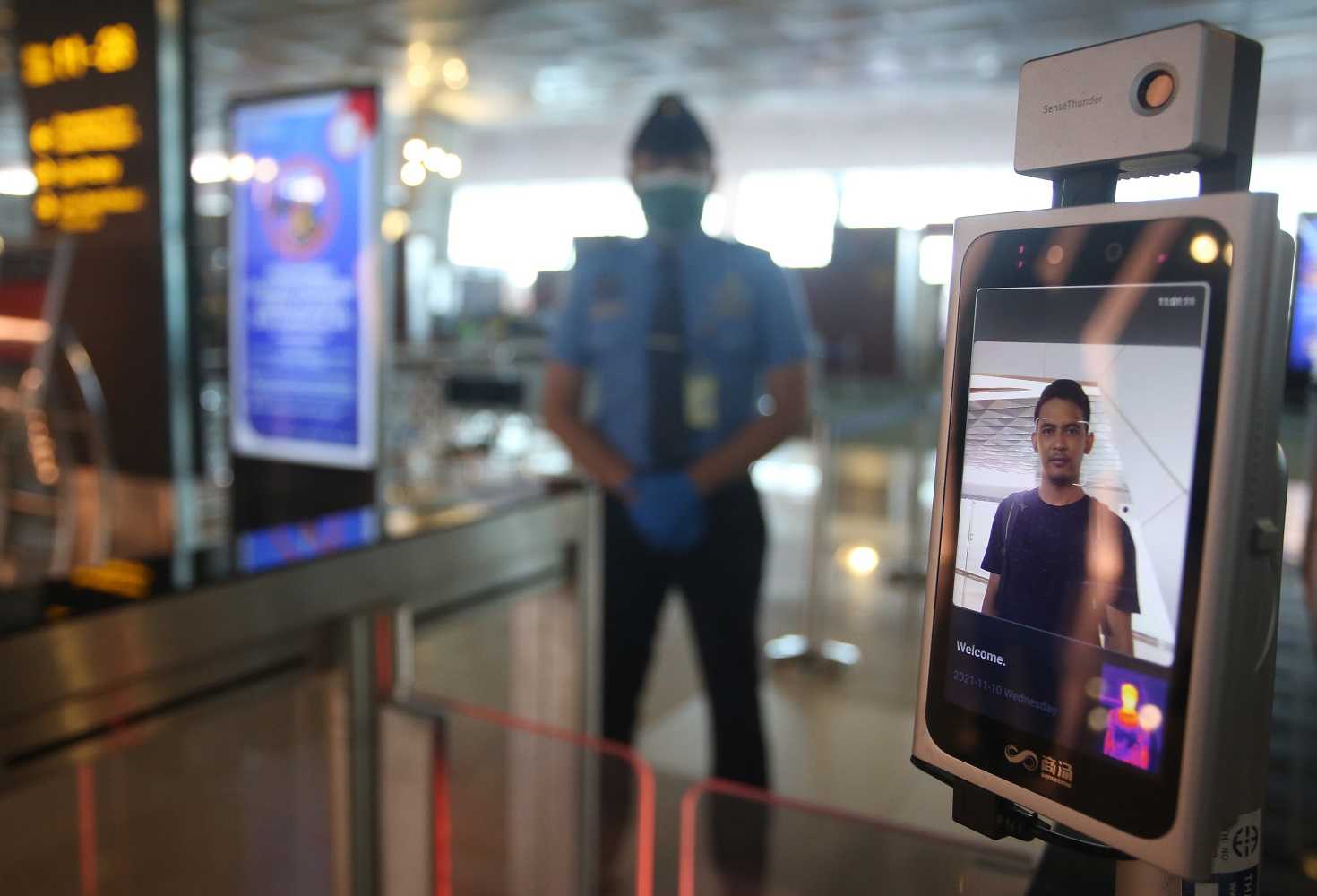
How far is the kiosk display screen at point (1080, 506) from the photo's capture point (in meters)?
0.43

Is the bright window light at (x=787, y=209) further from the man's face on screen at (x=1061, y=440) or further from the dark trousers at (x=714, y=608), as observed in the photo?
the man's face on screen at (x=1061, y=440)

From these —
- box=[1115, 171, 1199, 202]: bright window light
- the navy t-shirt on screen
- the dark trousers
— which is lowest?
the dark trousers

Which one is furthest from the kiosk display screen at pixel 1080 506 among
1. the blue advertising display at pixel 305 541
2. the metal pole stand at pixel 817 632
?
the metal pole stand at pixel 817 632

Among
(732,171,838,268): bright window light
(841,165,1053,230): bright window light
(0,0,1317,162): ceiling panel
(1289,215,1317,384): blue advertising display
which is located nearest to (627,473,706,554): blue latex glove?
(1289,215,1317,384): blue advertising display

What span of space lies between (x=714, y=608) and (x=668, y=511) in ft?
0.68

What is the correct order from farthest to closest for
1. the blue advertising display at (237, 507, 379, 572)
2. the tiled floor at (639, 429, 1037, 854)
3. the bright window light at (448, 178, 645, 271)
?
the bright window light at (448, 178, 645, 271) → the tiled floor at (639, 429, 1037, 854) → the blue advertising display at (237, 507, 379, 572)

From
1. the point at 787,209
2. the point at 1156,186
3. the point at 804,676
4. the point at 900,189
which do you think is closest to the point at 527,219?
the point at 787,209

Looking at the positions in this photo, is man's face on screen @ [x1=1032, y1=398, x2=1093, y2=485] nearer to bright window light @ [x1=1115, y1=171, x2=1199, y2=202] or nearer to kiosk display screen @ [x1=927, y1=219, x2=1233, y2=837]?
kiosk display screen @ [x1=927, y1=219, x2=1233, y2=837]

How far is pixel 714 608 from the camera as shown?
6.25ft

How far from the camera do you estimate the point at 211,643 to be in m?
0.95

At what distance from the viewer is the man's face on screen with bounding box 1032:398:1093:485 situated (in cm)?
46

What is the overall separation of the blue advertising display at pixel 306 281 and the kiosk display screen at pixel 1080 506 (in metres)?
2.23

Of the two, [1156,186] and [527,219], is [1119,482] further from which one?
[527,219]

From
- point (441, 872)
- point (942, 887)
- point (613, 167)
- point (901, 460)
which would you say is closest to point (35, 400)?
point (441, 872)
